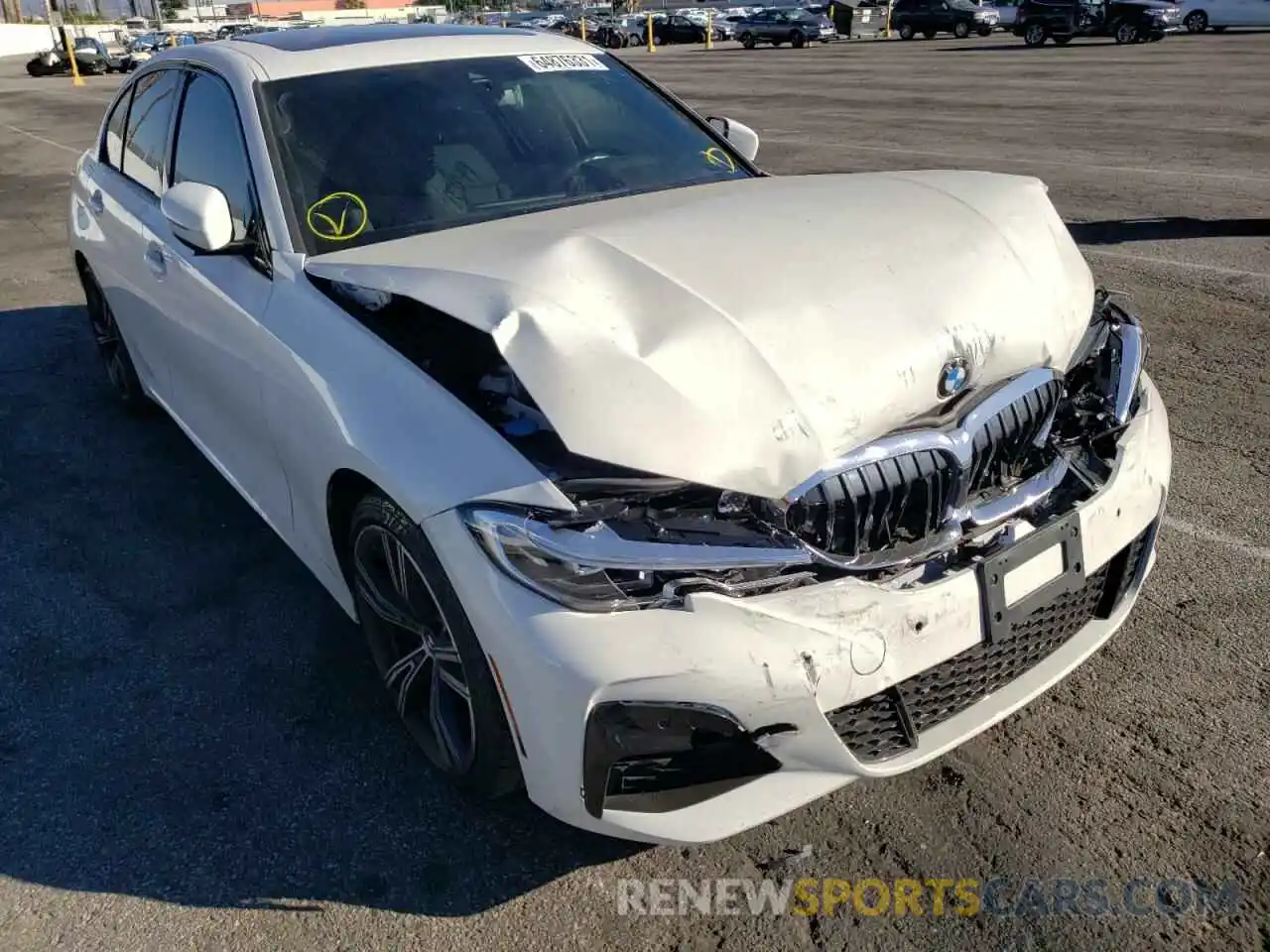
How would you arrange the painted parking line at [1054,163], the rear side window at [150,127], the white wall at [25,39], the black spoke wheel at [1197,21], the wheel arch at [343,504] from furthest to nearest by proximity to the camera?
the white wall at [25,39] → the black spoke wheel at [1197,21] → the painted parking line at [1054,163] → the rear side window at [150,127] → the wheel arch at [343,504]

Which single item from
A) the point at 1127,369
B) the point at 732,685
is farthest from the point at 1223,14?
the point at 732,685

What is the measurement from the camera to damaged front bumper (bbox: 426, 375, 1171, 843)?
2051 mm

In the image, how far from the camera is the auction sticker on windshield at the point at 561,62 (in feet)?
12.8

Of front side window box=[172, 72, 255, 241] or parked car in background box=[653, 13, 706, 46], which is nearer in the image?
front side window box=[172, 72, 255, 241]

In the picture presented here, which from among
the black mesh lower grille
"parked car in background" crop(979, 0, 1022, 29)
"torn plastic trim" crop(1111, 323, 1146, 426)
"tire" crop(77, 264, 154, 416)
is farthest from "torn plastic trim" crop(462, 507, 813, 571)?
"parked car in background" crop(979, 0, 1022, 29)

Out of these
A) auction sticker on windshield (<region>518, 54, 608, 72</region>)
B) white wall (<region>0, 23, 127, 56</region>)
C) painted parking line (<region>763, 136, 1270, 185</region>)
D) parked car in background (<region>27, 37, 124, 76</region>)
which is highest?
white wall (<region>0, 23, 127, 56</region>)

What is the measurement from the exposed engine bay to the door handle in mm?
1587

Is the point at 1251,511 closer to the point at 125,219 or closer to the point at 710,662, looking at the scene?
the point at 710,662

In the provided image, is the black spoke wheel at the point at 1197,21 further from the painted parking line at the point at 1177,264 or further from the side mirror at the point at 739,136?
the side mirror at the point at 739,136

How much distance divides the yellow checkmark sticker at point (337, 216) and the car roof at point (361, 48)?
2.05 feet

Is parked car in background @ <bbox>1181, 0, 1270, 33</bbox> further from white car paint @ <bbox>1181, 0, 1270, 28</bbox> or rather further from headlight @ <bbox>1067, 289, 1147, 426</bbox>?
headlight @ <bbox>1067, 289, 1147, 426</bbox>

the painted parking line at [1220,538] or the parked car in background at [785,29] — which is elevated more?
the parked car in background at [785,29]

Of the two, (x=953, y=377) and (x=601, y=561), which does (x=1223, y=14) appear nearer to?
(x=953, y=377)

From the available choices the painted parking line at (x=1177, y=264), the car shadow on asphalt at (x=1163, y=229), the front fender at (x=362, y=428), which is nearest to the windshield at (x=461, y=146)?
the front fender at (x=362, y=428)
